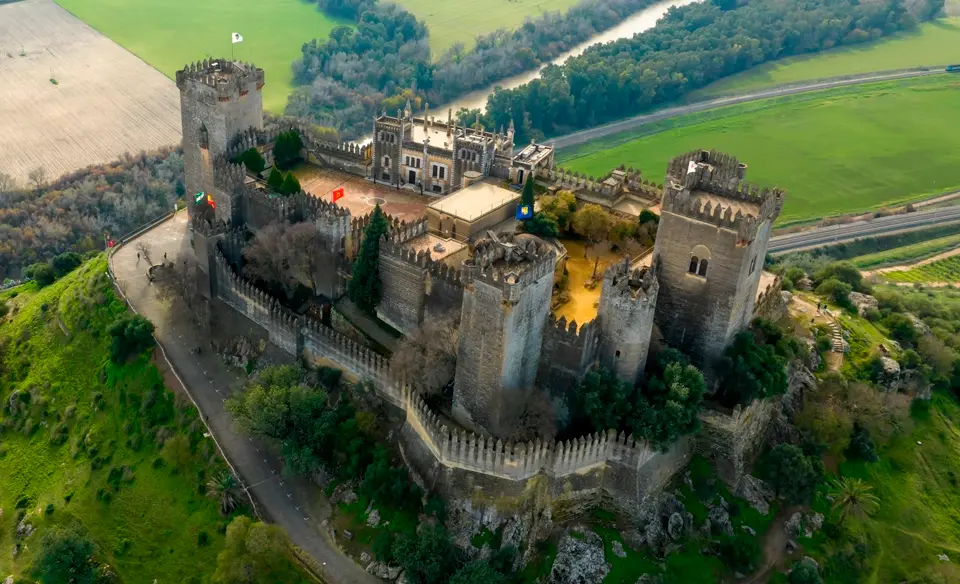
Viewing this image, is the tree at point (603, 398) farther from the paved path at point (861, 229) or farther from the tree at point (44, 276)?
the paved path at point (861, 229)

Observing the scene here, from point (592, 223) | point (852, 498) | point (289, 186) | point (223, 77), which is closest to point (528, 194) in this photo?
point (592, 223)

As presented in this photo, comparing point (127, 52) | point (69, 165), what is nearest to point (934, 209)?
point (69, 165)

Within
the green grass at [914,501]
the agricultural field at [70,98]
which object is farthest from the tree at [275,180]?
the agricultural field at [70,98]

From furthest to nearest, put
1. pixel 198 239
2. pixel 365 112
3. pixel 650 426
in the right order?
pixel 365 112
pixel 198 239
pixel 650 426

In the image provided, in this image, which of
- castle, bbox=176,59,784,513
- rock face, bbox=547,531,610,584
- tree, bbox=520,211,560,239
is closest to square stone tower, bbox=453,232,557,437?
castle, bbox=176,59,784,513

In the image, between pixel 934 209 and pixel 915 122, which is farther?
pixel 915 122

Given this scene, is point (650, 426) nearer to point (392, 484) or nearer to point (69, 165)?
point (392, 484)

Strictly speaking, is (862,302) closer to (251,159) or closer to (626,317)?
(626,317)

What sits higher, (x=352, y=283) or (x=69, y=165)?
(x=352, y=283)
